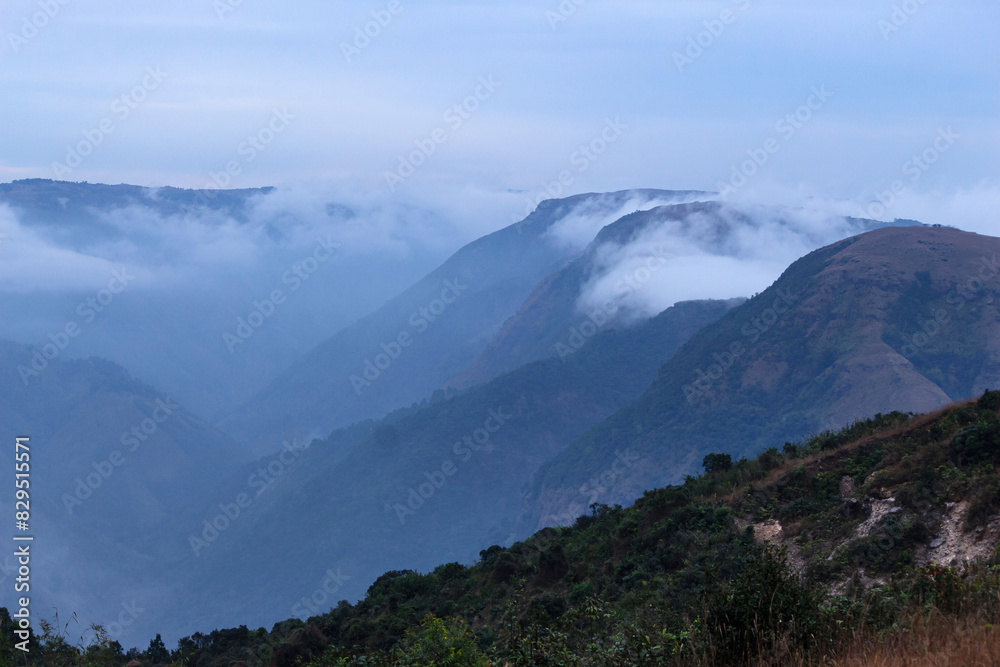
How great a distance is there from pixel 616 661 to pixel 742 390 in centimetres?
13113

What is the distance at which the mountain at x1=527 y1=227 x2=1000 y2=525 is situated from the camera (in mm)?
109625

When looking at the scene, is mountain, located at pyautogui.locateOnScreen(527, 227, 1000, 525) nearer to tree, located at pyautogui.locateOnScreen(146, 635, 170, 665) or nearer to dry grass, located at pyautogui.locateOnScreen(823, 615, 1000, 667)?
tree, located at pyautogui.locateOnScreen(146, 635, 170, 665)

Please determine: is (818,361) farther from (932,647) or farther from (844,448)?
(932,647)

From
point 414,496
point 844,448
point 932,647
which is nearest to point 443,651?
point 932,647

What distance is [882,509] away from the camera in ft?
62.0

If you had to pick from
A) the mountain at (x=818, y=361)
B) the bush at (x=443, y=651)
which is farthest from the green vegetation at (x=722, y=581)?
the mountain at (x=818, y=361)

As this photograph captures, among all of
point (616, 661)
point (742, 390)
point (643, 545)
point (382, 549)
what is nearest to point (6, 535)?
point (382, 549)

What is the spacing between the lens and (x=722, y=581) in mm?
11797

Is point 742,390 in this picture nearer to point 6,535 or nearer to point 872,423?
point 872,423

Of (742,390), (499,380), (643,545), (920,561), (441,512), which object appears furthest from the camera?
(499,380)

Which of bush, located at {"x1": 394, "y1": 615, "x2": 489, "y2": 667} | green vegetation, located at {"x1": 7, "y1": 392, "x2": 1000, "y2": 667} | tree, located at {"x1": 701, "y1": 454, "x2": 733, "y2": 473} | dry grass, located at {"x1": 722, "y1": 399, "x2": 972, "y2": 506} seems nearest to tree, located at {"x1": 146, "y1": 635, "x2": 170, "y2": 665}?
green vegetation, located at {"x1": 7, "y1": 392, "x2": 1000, "y2": 667}

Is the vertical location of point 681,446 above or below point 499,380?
below

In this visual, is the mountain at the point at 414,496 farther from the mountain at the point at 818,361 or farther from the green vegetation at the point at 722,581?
the green vegetation at the point at 722,581

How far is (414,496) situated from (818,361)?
94.7 metres
